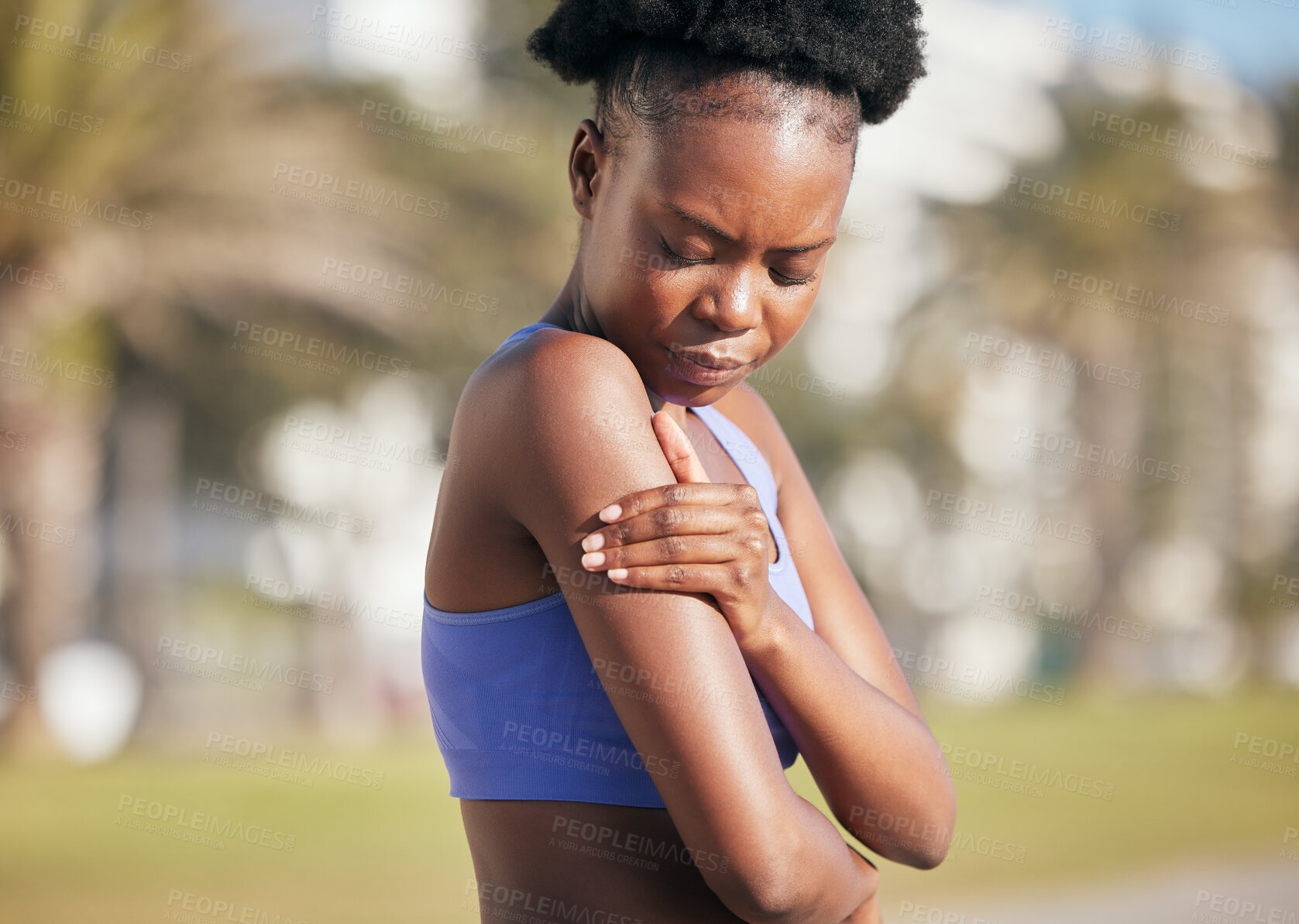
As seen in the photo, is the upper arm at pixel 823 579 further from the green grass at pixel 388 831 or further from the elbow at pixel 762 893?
the green grass at pixel 388 831

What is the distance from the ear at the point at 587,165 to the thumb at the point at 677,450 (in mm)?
389

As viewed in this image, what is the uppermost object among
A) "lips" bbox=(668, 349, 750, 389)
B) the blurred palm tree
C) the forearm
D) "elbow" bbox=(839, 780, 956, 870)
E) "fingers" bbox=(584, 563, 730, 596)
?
the blurred palm tree

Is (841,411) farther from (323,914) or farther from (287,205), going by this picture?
(323,914)

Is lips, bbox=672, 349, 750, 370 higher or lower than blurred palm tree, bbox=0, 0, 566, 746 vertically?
lower

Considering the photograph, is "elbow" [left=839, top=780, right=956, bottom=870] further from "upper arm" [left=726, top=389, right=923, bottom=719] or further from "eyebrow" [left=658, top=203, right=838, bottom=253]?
"eyebrow" [left=658, top=203, right=838, bottom=253]

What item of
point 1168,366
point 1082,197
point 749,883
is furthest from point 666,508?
point 1168,366

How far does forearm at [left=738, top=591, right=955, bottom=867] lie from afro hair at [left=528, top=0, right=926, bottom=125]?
0.75 metres

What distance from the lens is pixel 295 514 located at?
20625 millimetres

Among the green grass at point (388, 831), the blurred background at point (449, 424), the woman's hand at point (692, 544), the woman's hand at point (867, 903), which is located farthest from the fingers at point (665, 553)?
the green grass at point (388, 831)

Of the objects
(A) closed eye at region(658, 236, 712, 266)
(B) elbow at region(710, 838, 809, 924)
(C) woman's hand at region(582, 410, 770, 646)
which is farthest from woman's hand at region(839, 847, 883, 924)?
(A) closed eye at region(658, 236, 712, 266)

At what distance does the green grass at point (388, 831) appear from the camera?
8117mm

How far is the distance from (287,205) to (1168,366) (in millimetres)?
19821

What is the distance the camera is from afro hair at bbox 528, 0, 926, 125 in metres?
1.58

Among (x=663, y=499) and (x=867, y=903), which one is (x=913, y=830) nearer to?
(x=867, y=903)
